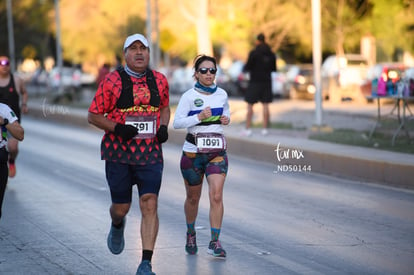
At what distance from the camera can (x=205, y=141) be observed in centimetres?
836

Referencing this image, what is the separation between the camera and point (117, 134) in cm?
740

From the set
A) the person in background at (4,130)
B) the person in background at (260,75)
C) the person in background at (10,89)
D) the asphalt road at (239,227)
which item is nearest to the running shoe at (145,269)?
the asphalt road at (239,227)

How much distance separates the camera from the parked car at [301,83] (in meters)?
40.5

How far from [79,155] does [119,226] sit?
455 inches

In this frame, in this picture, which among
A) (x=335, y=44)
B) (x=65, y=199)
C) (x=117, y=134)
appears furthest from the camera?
(x=335, y=44)

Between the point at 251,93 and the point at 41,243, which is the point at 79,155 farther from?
the point at 41,243

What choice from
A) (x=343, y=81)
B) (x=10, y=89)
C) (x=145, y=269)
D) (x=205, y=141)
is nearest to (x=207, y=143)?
Result: (x=205, y=141)

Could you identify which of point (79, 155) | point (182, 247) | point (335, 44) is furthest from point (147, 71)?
point (335, 44)

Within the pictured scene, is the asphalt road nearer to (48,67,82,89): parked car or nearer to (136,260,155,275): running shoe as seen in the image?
(136,260,155,275): running shoe

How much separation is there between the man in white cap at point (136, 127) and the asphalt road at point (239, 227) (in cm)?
70

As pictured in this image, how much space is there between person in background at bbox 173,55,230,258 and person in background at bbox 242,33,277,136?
1136 centimetres

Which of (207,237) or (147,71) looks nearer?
(147,71)

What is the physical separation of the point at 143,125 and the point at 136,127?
0.07 meters

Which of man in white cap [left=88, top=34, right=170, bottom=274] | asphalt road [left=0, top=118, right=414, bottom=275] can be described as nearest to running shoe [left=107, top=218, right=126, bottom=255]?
asphalt road [left=0, top=118, right=414, bottom=275]
